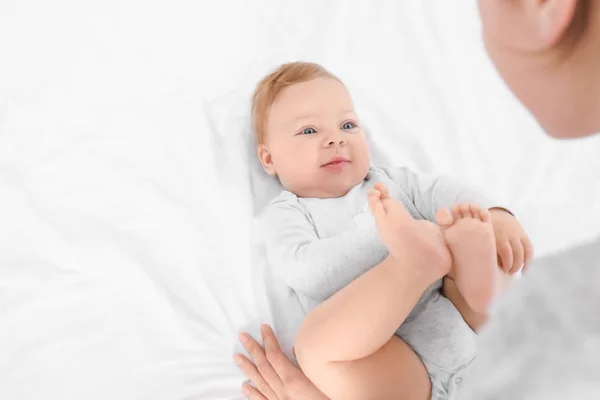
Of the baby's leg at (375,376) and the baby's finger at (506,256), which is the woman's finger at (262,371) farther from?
the baby's finger at (506,256)

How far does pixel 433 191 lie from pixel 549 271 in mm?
730

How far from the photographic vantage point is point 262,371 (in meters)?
1.12

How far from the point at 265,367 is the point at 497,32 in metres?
0.72

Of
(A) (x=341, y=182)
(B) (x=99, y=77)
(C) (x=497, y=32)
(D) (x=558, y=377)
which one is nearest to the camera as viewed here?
(D) (x=558, y=377)

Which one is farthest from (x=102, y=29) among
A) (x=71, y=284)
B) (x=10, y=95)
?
(x=71, y=284)

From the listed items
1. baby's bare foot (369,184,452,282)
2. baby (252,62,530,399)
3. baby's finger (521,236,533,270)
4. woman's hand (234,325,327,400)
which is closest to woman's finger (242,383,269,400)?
woman's hand (234,325,327,400)

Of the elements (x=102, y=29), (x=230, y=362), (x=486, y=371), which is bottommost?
(x=230, y=362)

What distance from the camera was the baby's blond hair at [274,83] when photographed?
4.29 ft

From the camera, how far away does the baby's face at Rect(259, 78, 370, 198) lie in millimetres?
1252

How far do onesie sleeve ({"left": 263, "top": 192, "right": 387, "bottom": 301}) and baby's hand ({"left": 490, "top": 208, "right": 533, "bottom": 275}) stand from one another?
18 cm

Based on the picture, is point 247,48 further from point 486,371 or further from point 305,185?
point 486,371

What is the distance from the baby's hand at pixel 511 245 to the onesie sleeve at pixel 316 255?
0.61 ft

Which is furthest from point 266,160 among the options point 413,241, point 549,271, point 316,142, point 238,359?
point 549,271

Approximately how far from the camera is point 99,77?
54.6 inches
